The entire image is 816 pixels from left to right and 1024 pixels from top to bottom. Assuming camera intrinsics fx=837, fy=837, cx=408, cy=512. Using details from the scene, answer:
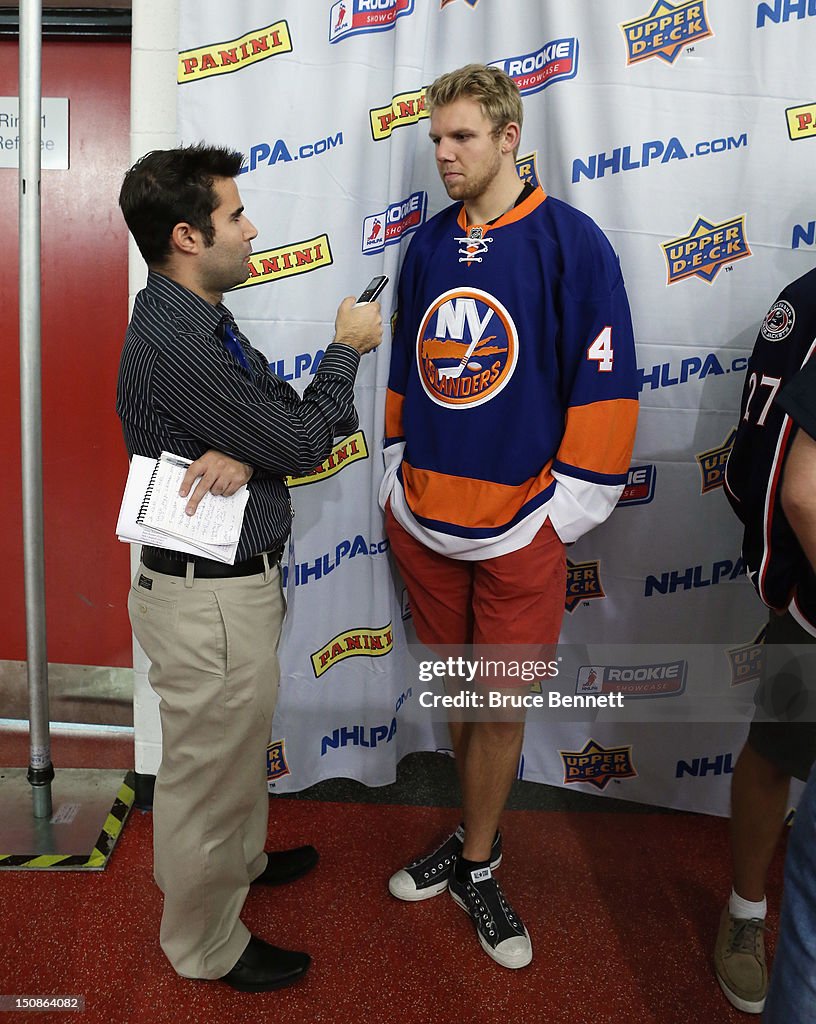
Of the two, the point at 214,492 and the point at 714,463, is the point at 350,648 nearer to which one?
the point at 214,492

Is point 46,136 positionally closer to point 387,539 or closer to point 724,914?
point 387,539

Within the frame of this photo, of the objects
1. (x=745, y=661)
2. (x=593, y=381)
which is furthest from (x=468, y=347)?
(x=745, y=661)

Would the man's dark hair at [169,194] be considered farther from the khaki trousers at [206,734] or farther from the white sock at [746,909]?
the white sock at [746,909]

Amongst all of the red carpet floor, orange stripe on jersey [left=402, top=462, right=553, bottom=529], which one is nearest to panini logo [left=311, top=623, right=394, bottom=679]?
the red carpet floor

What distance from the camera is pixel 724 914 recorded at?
179cm

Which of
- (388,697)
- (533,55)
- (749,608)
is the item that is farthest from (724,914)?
(533,55)

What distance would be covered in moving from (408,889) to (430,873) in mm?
65

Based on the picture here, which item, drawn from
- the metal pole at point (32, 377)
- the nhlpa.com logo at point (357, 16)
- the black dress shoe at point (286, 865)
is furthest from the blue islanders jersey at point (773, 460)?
the metal pole at point (32, 377)

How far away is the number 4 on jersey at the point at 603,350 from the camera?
172 cm

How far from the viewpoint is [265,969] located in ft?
5.49

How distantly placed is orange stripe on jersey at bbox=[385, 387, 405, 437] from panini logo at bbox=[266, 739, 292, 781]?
3.05ft

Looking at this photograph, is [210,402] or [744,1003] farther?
[744,1003]

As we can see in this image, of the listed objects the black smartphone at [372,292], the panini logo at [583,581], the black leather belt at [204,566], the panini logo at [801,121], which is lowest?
the panini logo at [583,581]

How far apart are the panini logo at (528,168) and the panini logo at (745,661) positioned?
52.2 inches
